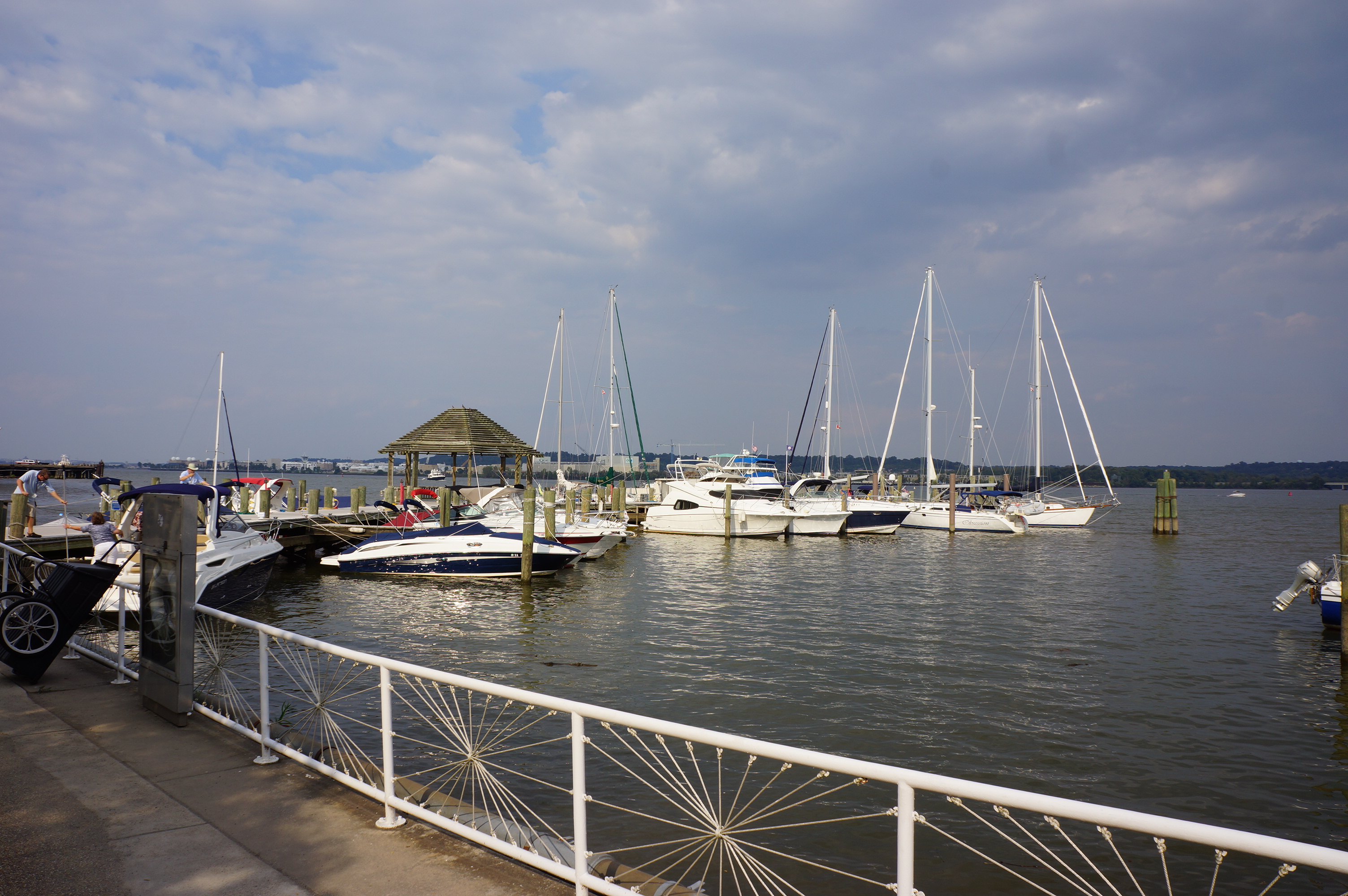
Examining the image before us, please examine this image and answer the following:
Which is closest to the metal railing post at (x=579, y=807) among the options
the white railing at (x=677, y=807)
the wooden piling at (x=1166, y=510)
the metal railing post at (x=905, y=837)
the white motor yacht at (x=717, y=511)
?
the white railing at (x=677, y=807)

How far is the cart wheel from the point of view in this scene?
7.55 m

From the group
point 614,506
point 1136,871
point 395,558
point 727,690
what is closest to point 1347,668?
point 1136,871

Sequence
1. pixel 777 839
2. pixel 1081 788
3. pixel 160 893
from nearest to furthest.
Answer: pixel 160 893
pixel 777 839
pixel 1081 788

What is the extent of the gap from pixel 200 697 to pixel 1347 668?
17485mm

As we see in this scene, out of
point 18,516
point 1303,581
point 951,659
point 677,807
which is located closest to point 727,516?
point 951,659

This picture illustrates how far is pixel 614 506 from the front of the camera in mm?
41750

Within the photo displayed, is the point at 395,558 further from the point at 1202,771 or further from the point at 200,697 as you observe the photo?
the point at 1202,771

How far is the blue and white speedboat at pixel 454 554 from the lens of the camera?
22766mm

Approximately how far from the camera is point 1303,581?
1666 centimetres

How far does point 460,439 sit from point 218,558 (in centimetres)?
2247

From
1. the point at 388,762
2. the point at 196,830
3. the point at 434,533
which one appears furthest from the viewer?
the point at 434,533

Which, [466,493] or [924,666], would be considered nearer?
[924,666]

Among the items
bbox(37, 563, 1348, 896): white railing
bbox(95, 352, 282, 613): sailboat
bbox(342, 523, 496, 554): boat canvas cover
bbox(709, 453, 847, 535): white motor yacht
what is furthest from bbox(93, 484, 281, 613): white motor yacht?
bbox(709, 453, 847, 535): white motor yacht

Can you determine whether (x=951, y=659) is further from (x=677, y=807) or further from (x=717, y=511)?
(x=717, y=511)
